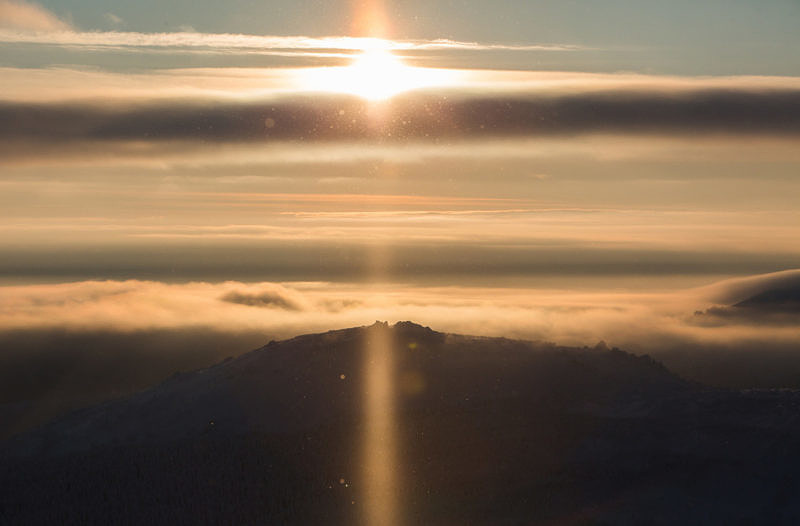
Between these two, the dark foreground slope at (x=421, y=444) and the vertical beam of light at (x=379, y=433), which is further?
the vertical beam of light at (x=379, y=433)

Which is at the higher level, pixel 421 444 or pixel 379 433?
pixel 379 433

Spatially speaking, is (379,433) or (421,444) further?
(379,433)

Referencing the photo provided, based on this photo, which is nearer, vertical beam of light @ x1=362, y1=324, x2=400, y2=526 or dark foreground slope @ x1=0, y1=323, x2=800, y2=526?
dark foreground slope @ x1=0, y1=323, x2=800, y2=526

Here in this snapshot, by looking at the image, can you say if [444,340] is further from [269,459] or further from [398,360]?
[269,459]
